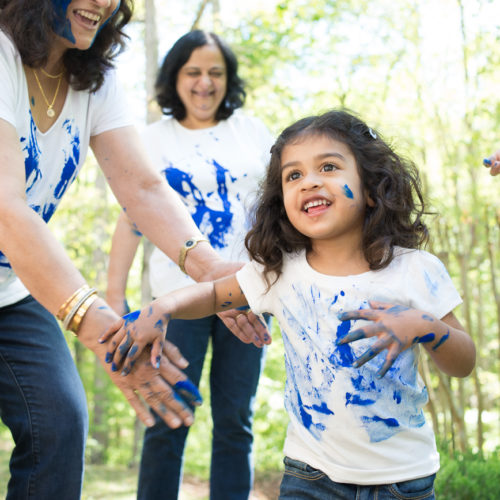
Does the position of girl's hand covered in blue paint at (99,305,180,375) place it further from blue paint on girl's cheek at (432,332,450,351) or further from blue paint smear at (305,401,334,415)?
blue paint on girl's cheek at (432,332,450,351)

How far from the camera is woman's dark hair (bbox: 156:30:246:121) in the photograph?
10.8 feet

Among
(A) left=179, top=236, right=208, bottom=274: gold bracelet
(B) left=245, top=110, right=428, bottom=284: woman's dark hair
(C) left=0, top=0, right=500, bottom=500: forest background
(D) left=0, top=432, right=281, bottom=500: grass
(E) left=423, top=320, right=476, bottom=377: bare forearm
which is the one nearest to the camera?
(E) left=423, top=320, right=476, bottom=377: bare forearm

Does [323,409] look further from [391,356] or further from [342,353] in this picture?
[391,356]

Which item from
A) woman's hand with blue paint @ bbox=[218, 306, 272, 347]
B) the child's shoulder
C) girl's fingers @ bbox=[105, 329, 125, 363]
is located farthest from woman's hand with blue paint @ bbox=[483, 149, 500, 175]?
girl's fingers @ bbox=[105, 329, 125, 363]

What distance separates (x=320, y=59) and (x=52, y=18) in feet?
22.5

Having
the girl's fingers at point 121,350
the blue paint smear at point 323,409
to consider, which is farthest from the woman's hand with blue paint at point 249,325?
the girl's fingers at point 121,350

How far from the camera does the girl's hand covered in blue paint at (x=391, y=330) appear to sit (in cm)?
147

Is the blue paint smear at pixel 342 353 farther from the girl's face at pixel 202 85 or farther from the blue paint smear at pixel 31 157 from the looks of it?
the girl's face at pixel 202 85

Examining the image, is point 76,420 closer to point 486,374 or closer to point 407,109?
point 407,109

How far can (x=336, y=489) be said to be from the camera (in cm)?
174

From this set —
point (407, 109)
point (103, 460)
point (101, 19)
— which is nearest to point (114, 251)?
point (101, 19)

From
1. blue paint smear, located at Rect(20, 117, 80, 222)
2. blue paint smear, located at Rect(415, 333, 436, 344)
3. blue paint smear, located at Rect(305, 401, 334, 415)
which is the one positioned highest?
blue paint smear, located at Rect(20, 117, 80, 222)

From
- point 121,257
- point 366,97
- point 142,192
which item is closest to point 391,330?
point 142,192

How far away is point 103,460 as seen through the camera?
1317 cm
